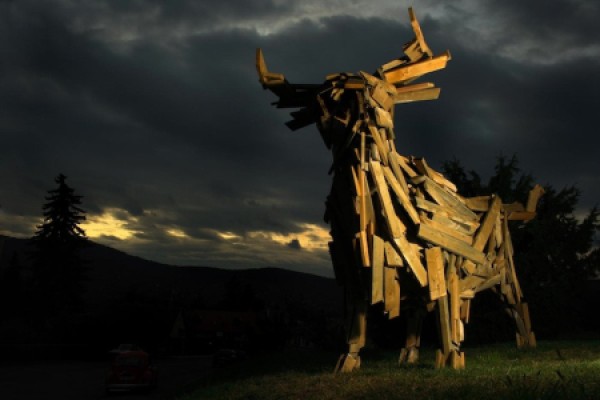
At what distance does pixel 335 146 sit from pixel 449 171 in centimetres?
2051

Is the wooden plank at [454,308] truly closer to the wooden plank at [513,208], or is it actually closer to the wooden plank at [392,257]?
the wooden plank at [392,257]

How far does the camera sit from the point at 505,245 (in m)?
13.5

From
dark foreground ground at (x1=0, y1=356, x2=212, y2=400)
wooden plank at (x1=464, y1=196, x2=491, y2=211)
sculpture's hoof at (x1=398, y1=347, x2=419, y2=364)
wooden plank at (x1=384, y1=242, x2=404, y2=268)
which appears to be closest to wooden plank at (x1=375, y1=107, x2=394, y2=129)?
wooden plank at (x1=384, y1=242, x2=404, y2=268)

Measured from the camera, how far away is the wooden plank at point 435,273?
33.4 ft

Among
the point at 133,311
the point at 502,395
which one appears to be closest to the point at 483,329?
the point at 502,395

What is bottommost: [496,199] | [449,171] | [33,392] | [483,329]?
[33,392]

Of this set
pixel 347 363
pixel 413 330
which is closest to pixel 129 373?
pixel 413 330

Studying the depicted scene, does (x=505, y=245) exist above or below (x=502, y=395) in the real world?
above

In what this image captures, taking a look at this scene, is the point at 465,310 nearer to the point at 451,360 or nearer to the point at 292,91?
the point at 451,360

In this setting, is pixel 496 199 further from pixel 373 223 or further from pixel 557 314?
pixel 557 314

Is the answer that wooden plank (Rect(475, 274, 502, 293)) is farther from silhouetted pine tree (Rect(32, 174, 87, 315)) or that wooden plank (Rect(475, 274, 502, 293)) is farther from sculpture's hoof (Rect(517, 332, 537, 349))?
silhouetted pine tree (Rect(32, 174, 87, 315))

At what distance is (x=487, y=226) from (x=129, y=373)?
1091cm

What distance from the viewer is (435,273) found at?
10.3 meters

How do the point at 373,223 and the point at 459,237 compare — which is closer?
the point at 373,223
